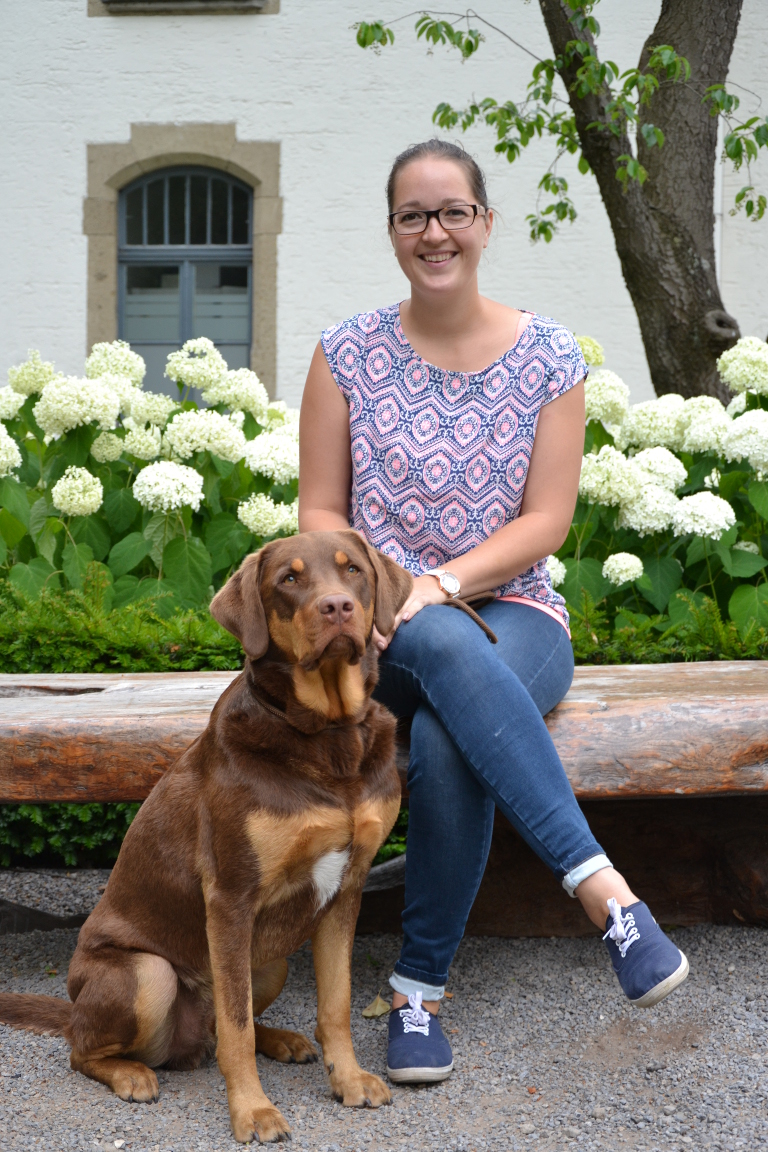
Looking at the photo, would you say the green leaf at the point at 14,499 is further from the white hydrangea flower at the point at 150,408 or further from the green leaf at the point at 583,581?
the green leaf at the point at 583,581

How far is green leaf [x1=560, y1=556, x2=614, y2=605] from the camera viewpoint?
14.1 ft

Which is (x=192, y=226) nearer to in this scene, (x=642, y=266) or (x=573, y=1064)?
(x=642, y=266)

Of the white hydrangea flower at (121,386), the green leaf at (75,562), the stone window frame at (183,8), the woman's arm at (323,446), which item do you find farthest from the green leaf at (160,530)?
the stone window frame at (183,8)

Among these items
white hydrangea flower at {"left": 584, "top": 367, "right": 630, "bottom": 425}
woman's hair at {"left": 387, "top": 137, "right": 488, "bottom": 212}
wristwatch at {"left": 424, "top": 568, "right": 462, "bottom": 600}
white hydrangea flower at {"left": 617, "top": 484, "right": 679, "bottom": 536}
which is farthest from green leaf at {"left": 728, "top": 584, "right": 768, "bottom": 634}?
woman's hair at {"left": 387, "top": 137, "right": 488, "bottom": 212}

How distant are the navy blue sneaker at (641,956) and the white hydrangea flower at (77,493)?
2.77 meters

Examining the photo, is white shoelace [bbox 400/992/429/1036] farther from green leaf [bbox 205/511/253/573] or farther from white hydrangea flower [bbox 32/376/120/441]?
white hydrangea flower [bbox 32/376/120/441]

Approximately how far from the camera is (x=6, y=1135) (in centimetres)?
234

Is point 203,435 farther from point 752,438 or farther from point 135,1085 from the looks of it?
point 135,1085

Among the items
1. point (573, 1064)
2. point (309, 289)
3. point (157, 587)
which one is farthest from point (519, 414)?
point (309, 289)

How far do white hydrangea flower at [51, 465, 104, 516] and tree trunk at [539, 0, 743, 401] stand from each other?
3200mm

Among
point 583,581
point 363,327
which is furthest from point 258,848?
point 583,581

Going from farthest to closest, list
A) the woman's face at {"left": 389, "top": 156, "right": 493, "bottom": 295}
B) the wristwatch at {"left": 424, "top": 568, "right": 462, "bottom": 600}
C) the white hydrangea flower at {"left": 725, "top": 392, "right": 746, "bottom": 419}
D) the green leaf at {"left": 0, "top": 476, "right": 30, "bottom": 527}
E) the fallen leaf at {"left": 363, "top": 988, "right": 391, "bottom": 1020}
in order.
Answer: the white hydrangea flower at {"left": 725, "top": 392, "right": 746, "bottom": 419} < the green leaf at {"left": 0, "top": 476, "right": 30, "bottom": 527} < the fallen leaf at {"left": 363, "top": 988, "right": 391, "bottom": 1020} < the woman's face at {"left": 389, "top": 156, "right": 493, "bottom": 295} < the wristwatch at {"left": 424, "top": 568, "right": 462, "bottom": 600}

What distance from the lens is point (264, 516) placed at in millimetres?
4273

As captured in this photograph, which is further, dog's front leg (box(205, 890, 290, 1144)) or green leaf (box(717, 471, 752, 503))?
green leaf (box(717, 471, 752, 503))
